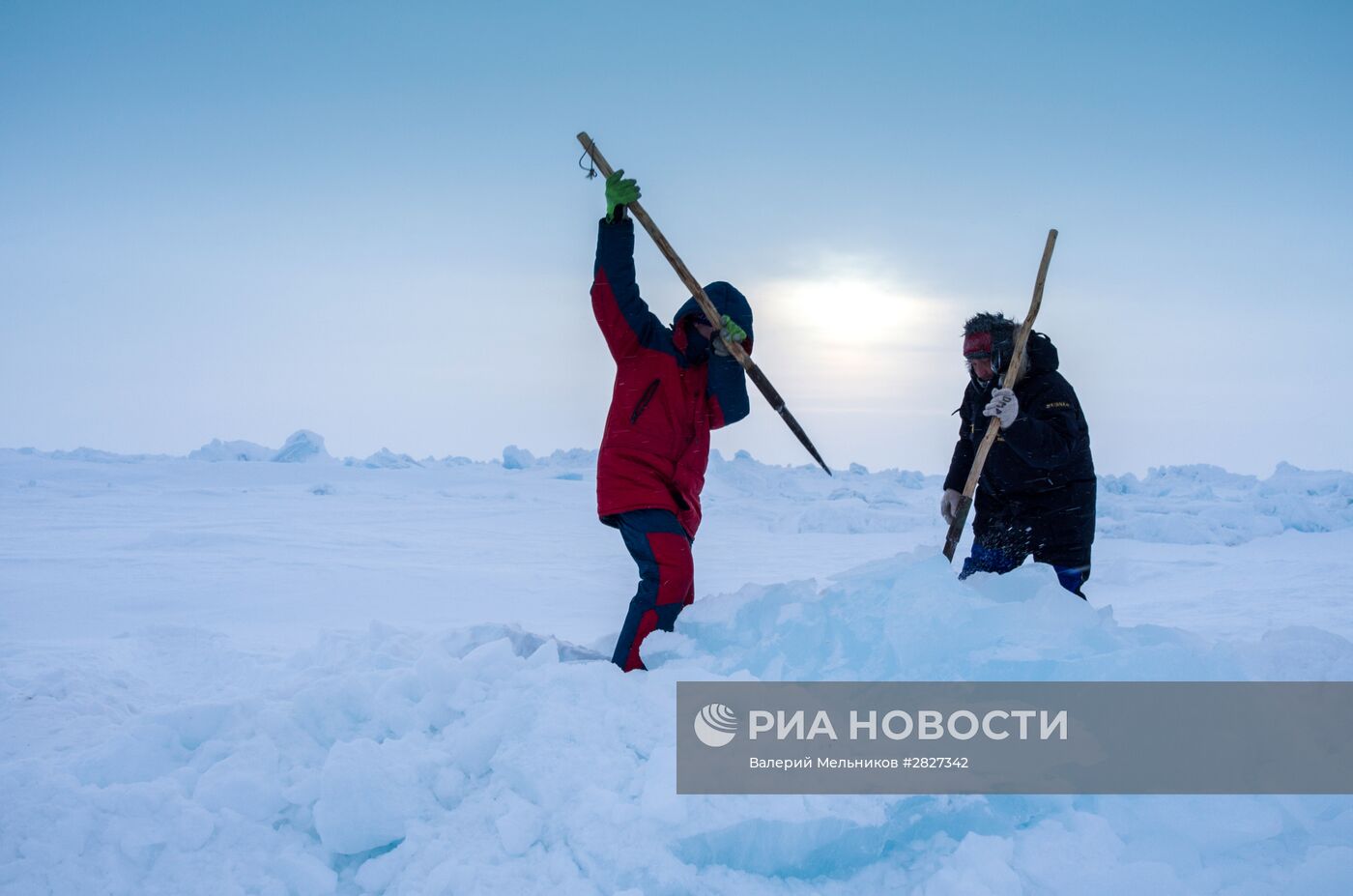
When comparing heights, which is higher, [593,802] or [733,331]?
[733,331]

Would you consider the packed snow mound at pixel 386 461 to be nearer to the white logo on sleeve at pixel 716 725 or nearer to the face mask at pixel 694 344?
the face mask at pixel 694 344

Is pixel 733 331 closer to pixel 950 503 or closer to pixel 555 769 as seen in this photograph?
pixel 950 503

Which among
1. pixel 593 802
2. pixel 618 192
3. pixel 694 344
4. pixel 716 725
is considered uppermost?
pixel 618 192

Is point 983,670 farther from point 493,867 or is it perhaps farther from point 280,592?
point 280,592

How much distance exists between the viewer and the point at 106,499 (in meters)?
13.5

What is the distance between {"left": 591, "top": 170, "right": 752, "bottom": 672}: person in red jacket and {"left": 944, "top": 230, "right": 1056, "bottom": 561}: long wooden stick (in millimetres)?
→ 984

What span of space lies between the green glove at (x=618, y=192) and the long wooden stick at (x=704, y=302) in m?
0.04

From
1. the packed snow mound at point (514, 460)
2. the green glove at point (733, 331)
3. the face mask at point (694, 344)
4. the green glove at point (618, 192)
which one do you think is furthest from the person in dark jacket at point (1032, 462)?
the packed snow mound at point (514, 460)

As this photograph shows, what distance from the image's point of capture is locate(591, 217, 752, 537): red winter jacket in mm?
3145

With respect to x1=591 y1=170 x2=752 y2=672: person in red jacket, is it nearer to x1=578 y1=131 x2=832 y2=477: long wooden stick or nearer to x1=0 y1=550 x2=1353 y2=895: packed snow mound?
x1=578 y1=131 x2=832 y2=477: long wooden stick

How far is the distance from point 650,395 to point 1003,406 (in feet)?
4.25

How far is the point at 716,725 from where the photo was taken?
2.53m

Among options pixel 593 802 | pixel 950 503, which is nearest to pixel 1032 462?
pixel 950 503

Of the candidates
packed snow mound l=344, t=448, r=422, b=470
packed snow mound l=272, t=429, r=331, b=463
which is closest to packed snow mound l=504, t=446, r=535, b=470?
packed snow mound l=344, t=448, r=422, b=470
